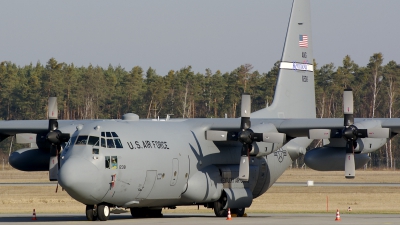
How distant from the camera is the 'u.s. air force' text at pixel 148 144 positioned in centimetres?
2155

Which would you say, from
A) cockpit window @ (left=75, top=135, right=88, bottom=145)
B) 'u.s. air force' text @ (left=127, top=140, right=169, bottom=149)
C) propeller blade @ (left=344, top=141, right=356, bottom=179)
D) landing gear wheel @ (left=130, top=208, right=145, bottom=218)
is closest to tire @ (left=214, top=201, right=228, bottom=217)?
landing gear wheel @ (left=130, top=208, right=145, bottom=218)

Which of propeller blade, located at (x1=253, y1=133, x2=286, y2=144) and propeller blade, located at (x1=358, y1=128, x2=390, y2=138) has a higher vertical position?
propeller blade, located at (x1=358, y1=128, x2=390, y2=138)

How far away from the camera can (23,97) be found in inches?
3504

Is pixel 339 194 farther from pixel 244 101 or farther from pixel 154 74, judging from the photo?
pixel 154 74

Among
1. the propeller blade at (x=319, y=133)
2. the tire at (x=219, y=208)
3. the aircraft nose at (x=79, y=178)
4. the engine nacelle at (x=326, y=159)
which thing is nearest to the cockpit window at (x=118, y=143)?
the aircraft nose at (x=79, y=178)

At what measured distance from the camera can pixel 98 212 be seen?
70.0 ft

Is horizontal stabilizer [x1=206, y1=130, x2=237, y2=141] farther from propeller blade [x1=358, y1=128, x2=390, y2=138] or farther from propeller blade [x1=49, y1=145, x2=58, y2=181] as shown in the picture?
propeller blade [x1=49, y1=145, x2=58, y2=181]

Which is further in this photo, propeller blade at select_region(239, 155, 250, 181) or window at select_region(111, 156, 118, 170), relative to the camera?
propeller blade at select_region(239, 155, 250, 181)

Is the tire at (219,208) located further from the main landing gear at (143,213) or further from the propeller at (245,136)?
the main landing gear at (143,213)

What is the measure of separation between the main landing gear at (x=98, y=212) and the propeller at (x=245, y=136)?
15.7 ft

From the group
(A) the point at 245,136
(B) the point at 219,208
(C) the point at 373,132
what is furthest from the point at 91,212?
(C) the point at 373,132

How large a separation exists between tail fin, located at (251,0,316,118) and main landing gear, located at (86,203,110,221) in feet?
30.9

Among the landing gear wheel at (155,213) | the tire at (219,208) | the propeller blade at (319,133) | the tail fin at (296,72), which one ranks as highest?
the tail fin at (296,72)

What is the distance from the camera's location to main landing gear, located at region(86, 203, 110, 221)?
2133 centimetres
